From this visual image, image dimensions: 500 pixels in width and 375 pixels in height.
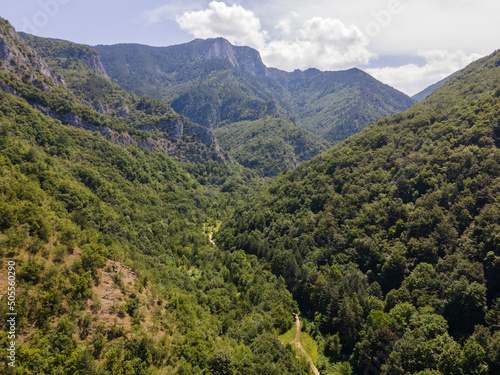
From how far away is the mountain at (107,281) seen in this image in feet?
114

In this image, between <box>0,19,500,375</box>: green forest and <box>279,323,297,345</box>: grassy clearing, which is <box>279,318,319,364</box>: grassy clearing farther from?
<box>0,19,500,375</box>: green forest

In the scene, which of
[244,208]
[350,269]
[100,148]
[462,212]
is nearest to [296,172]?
[244,208]

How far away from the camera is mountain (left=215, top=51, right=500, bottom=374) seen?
51312 millimetres

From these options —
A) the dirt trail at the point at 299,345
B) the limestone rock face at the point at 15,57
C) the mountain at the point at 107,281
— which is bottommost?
the dirt trail at the point at 299,345

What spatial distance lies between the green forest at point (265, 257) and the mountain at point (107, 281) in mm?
316

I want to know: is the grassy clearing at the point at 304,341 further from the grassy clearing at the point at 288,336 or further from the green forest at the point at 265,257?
the green forest at the point at 265,257

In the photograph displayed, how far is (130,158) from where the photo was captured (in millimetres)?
138250

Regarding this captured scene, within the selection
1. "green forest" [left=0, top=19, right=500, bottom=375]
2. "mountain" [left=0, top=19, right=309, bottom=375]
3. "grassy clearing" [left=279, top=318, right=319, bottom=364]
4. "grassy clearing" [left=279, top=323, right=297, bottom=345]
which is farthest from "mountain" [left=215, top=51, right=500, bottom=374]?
"mountain" [left=0, top=19, right=309, bottom=375]

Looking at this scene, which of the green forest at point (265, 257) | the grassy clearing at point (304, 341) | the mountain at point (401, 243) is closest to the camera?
the green forest at point (265, 257)

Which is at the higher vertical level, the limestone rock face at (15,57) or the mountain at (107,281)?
the limestone rock face at (15,57)

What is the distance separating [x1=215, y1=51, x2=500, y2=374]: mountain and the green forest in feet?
1.39

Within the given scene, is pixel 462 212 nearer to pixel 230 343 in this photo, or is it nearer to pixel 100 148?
pixel 230 343

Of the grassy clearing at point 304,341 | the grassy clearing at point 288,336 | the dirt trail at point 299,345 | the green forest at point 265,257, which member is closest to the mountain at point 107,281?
the green forest at point 265,257

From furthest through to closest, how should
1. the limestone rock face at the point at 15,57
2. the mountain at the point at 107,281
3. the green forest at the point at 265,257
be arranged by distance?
the limestone rock face at the point at 15,57 → the green forest at the point at 265,257 → the mountain at the point at 107,281
